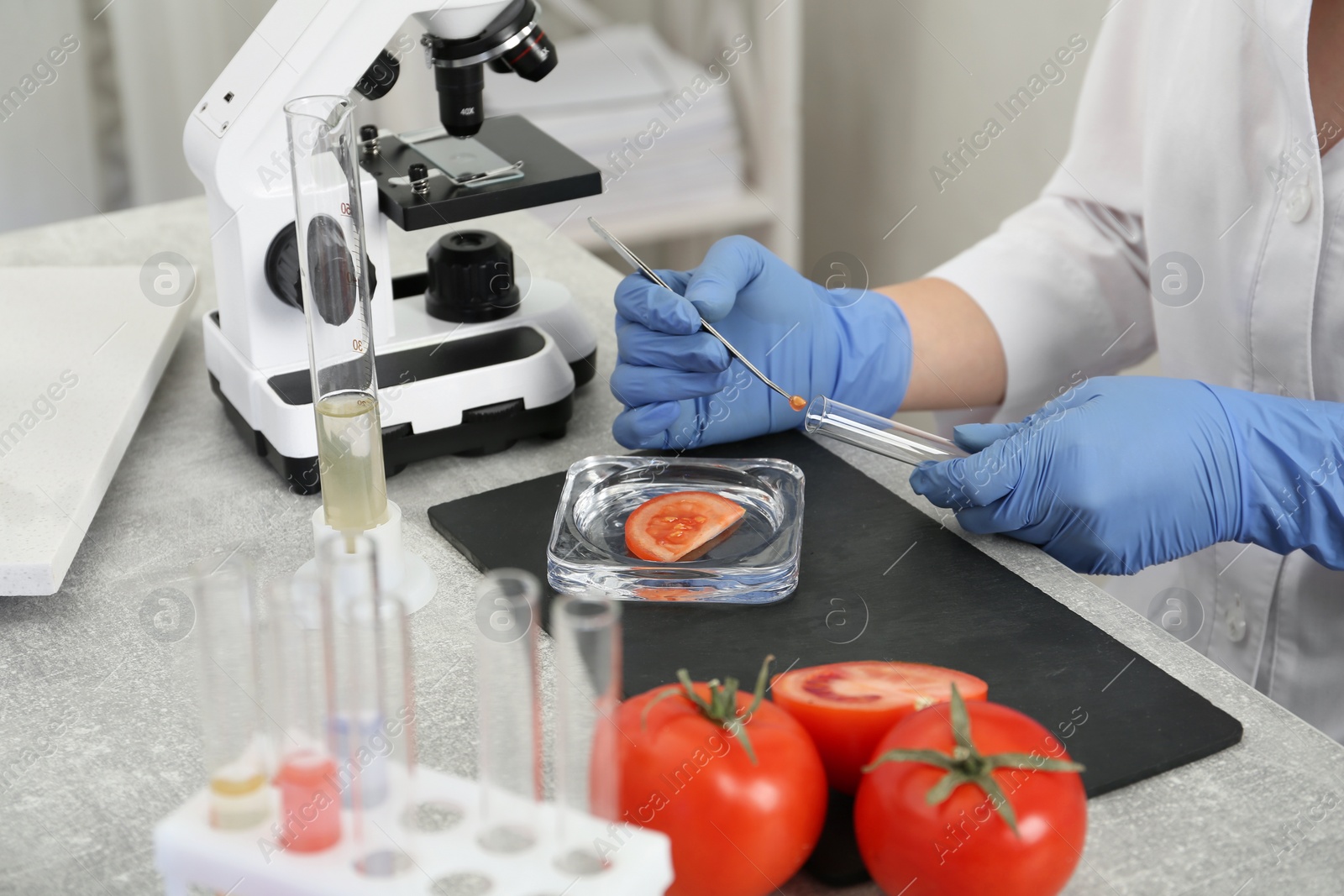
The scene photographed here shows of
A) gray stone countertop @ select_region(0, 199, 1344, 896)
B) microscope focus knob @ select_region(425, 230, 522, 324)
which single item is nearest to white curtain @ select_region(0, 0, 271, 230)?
gray stone countertop @ select_region(0, 199, 1344, 896)

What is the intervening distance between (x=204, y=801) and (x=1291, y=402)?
0.81 m

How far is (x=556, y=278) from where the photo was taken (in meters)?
1.29

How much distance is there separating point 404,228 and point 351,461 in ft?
0.83

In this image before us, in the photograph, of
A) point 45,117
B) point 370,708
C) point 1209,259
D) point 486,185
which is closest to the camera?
point 370,708

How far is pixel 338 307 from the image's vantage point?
73cm

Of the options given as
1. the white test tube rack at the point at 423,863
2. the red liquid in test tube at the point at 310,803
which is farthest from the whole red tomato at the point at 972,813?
the red liquid in test tube at the point at 310,803

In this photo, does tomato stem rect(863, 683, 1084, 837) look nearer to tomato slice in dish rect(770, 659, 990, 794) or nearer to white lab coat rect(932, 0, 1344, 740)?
tomato slice in dish rect(770, 659, 990, 794)

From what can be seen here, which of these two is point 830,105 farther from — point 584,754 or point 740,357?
point 584,754

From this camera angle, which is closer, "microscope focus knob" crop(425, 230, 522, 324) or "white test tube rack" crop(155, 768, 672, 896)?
"white test tube rack" crop(155, 768, 672, 896)

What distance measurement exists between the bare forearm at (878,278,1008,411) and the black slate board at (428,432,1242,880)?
0.96 ft

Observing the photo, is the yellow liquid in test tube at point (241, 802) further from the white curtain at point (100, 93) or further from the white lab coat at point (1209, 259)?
the white curtain at point (100, 93)

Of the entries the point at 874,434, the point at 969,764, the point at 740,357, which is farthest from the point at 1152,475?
the point at 969,764

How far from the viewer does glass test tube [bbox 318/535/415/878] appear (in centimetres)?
44

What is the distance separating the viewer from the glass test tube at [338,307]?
69 centimetres
